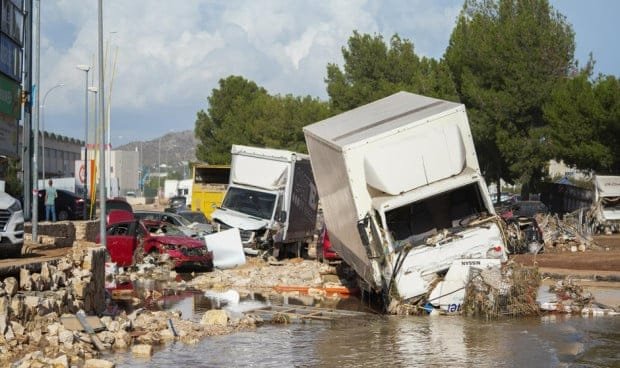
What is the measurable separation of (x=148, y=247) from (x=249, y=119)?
168 ft

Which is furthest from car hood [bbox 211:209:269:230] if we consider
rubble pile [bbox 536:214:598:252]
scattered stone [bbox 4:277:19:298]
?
scattered stone [bbox 4:277:19:298]

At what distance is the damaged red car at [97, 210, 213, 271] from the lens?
25.3 metres

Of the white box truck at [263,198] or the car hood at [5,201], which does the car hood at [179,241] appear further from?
the car hood at [5,201]

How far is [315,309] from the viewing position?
1791cm

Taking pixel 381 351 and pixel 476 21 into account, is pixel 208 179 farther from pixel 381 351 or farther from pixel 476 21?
pixel 381 351

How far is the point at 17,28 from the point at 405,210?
11.7 m

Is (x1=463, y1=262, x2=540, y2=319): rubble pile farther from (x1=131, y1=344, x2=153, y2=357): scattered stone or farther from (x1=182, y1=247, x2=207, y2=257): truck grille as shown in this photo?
(x1=182, y1=247, x2=207, y2=257): truck grille

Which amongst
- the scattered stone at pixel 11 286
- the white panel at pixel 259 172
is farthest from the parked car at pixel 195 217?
the scattered stone at pixel 11 286

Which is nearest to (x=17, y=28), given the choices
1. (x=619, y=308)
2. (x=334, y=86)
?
(x=619, y=308)

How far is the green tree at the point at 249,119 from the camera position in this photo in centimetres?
7038

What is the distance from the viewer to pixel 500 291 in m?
16.1

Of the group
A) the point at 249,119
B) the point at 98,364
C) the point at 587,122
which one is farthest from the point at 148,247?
the point at 249,119

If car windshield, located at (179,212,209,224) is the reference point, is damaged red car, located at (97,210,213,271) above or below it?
below

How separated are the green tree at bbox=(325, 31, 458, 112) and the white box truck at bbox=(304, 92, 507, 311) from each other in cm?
4125
